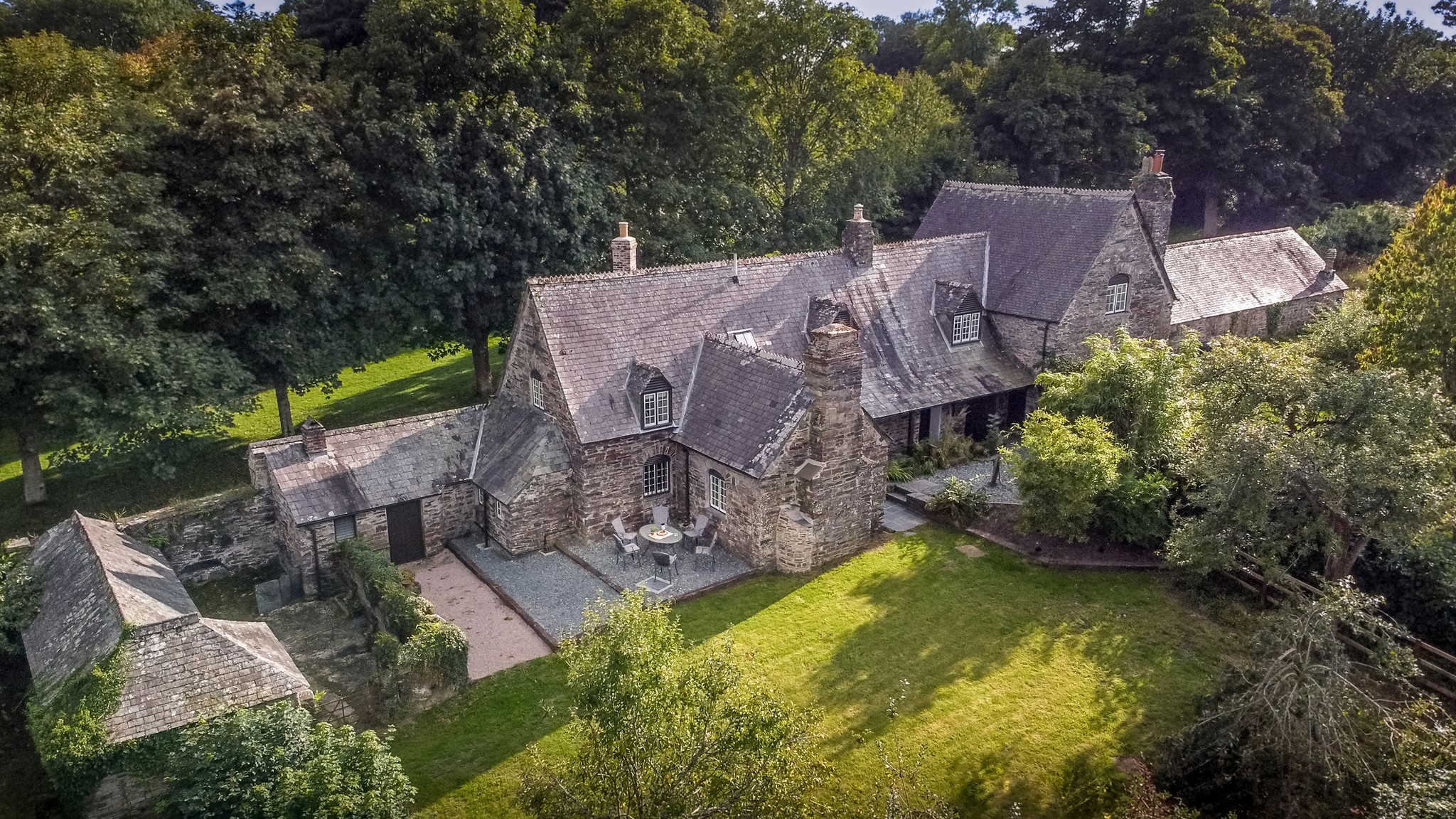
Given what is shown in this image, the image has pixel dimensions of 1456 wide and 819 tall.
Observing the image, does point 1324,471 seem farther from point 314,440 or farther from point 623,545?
point 314,440

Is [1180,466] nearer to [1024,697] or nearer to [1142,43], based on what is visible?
[1024,697]

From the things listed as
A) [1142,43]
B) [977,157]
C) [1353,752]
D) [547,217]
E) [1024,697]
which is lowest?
[1024,697]

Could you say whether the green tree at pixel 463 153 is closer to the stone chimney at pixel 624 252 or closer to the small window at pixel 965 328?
the stone chimney at pixel 624 252

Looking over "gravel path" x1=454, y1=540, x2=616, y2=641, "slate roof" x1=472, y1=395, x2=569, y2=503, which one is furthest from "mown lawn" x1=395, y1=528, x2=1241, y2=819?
"slate roof" x1=472, y1=395, x2=569, y2=503

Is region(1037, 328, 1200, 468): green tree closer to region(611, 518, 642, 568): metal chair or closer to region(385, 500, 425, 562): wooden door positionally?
region(611, 518, 642, 568): metal chair

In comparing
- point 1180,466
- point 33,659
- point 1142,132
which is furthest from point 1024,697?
point 1142,132

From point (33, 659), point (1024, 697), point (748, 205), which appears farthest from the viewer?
point (748, 205)
